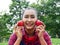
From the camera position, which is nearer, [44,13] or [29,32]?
[29,32]

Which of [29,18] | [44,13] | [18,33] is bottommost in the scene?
[44,13]

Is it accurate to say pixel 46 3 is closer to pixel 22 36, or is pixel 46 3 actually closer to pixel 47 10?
pixel 47 10

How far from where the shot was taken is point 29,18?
3.76 meters

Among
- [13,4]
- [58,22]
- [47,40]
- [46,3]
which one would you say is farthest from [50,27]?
[47,40]

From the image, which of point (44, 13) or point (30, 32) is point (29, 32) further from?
point (44, 13)

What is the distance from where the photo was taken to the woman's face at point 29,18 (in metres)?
3.75

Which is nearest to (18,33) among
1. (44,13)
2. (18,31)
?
(18,31)

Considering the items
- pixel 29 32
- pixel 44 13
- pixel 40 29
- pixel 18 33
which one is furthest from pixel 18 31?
pixel 44 13

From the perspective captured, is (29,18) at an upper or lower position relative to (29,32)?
upper

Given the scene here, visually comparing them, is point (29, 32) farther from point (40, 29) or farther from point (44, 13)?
point (44, 13)

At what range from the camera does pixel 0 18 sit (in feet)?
88.5

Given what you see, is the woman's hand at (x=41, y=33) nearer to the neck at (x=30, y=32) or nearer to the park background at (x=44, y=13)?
the neck at (x=30, y=32)

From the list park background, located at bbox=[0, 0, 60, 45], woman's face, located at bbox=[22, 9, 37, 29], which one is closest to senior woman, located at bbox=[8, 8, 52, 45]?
woman's face, located at bbox=[22, 9, 37, 29]

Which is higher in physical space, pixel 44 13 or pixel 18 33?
pixel 18 33
